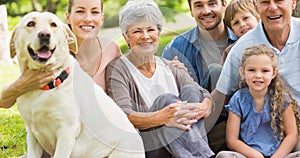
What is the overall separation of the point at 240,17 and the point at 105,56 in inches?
42.4

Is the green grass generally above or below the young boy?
below

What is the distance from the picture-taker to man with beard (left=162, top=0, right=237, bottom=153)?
362 centimetres

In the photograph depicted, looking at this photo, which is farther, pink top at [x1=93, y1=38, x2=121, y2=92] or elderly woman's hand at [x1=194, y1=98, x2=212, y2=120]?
pink top at [x1=93, y1=38, x2=121, y2=92]

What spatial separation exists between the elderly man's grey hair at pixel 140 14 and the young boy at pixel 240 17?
2.93ft

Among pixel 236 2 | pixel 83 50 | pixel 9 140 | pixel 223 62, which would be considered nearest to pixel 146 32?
pixel 83 50

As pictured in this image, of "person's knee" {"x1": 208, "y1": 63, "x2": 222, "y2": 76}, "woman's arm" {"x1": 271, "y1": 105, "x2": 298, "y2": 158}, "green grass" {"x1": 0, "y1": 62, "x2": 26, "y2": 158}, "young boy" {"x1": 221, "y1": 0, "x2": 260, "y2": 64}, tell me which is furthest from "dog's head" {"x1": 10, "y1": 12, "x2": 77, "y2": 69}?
"green grass" {"x1": 0, "y1": 62, "x2": 26, "y2": 158}

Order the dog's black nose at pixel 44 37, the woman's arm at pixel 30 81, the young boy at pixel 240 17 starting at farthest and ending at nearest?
the young boy at pixel 240 17
the woman's arm at pixel 30 81
the dog's black nose at pixel 44 37

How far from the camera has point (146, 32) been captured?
3.14m

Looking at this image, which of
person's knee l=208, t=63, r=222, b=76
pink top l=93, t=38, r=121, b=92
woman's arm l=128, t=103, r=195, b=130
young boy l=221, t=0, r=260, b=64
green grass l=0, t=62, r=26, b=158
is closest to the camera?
woman's arm l=128, t=103, r=195, b=130

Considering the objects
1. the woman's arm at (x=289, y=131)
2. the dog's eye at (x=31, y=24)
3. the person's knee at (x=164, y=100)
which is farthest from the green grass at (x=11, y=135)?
the woman's arm at (x=289, y=131)

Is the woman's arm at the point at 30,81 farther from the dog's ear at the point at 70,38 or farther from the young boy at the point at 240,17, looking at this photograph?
the young boy at the point at 240,17

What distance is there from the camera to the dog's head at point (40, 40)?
260 centimetres

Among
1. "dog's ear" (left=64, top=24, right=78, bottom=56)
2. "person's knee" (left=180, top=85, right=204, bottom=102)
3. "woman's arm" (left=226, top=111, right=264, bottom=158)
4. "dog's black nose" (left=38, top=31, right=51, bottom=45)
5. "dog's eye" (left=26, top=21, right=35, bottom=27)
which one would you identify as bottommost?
"woman's arm" (left=226, top=111, right=264, bottom=158)

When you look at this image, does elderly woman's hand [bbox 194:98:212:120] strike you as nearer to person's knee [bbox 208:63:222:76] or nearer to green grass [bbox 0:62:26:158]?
person's knee [bbox 208:63:222:76]
